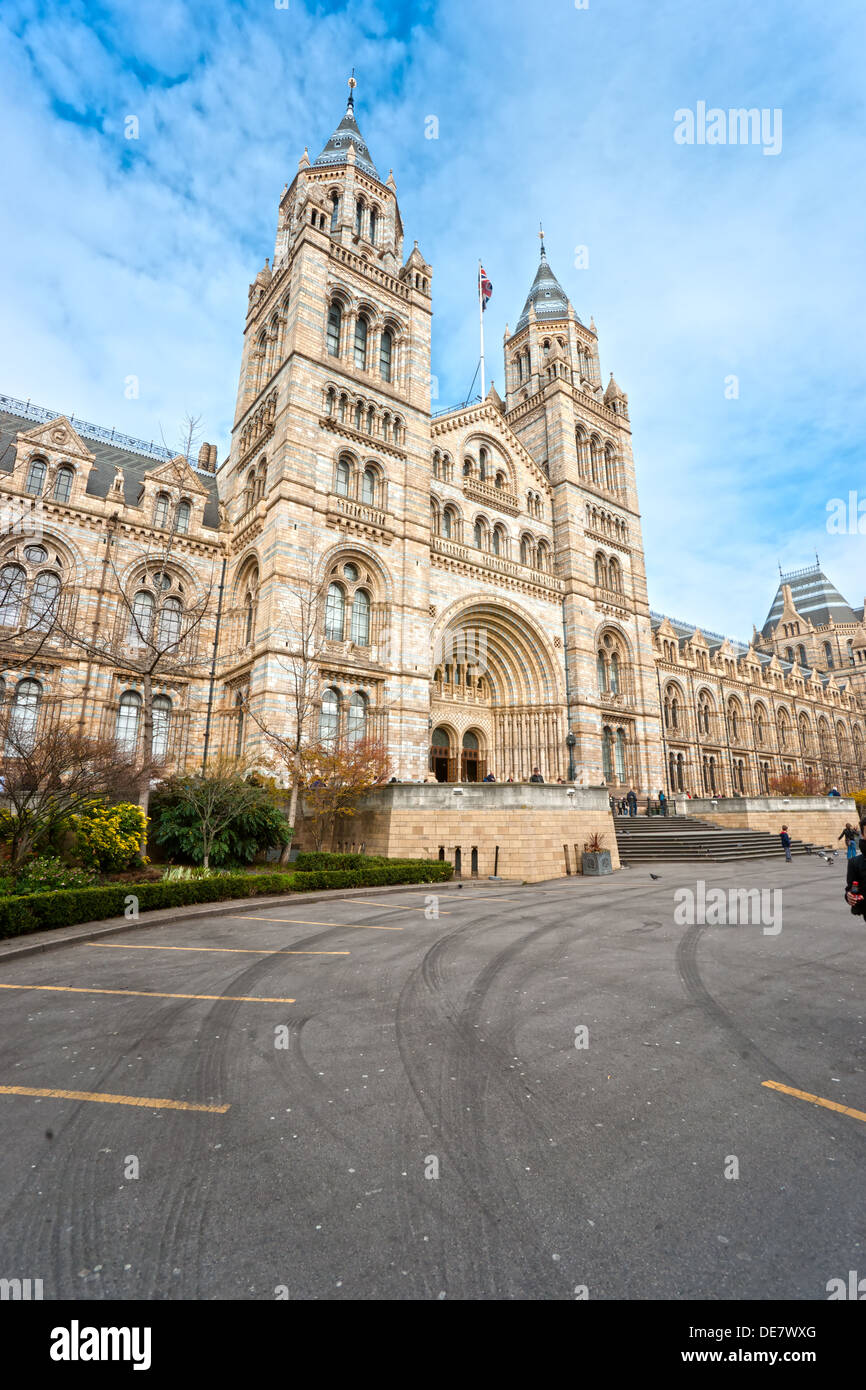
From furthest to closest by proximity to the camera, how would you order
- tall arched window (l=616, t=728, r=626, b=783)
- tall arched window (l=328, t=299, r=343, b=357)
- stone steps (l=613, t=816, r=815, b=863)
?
1. tall arched window (l=616, t=728, r=626, b=783)
2. tall arched window (l=328, t=299, r=343, b=357)
3. stone steps (l=613, t=816, r=815, b=863)

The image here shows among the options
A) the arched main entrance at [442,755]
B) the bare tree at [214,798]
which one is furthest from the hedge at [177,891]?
the arched main entrance at [442,755]

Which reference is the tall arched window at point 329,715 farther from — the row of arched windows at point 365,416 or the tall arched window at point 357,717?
the row of arched windows at point 365,416

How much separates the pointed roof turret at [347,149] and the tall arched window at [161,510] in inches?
764

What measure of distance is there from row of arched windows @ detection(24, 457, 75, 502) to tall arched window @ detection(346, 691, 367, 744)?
14.2 m

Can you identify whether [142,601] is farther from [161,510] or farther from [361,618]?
[361,618]

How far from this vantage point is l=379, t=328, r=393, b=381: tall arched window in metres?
28.3

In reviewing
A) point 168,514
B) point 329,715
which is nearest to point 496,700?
point 329,715

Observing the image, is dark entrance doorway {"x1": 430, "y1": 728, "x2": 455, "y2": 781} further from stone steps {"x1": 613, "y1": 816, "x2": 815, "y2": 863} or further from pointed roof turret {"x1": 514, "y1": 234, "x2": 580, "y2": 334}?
pointed roof turret {"x1": 514, "y1": 234, "x2": 580, "y2": 334}

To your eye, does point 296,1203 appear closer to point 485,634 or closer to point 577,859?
point 577,859

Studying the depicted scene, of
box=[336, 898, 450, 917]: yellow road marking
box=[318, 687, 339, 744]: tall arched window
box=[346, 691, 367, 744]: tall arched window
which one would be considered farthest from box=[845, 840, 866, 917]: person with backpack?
box=[346, 691, 367, 744]: tall arched window

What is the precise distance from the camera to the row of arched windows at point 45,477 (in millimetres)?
22547

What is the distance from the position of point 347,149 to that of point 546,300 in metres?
16.7
